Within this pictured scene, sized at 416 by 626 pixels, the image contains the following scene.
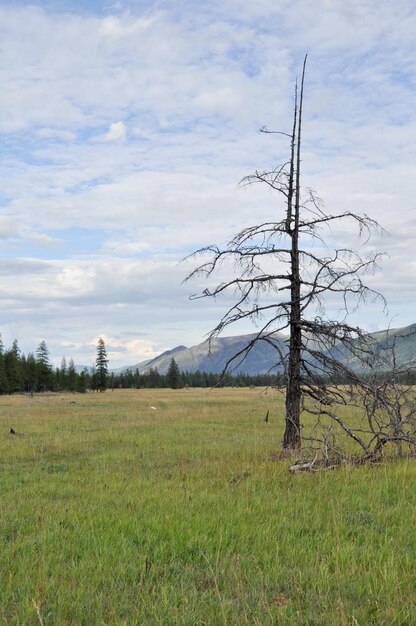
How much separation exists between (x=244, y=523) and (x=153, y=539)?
1.15 m

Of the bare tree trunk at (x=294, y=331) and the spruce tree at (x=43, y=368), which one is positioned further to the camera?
the spruce tree at (x=43, y=368)

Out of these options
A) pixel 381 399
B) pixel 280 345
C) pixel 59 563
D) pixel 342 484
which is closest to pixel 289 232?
pixel 280 345

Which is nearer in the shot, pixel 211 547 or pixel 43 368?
pixel 211 547

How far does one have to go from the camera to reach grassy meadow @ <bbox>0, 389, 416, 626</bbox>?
3.97 metres

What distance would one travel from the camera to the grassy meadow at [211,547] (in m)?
3.97

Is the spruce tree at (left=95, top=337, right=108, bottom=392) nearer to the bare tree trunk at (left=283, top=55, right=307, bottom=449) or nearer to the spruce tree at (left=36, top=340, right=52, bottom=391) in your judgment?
the spruce tree at (left=36, top=340, right=52, bottom=391)

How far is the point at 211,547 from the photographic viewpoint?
545 cm

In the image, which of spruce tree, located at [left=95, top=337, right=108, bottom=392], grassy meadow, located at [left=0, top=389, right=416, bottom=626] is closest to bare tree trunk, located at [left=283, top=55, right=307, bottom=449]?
grassy meadow, located at [left=0, top=389, right=416, bottom=626]

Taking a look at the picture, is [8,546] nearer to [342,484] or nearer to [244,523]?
[244,523]

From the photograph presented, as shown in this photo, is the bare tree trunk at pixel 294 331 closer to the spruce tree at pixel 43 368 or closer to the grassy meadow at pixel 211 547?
the grassy meadow at pixel 211 547

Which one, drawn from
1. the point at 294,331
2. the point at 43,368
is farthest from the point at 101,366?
the point at 294,331

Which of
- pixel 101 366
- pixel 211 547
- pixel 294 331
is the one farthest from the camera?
pixel 101 366

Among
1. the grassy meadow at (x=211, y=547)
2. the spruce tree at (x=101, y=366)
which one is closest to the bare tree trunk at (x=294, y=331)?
the grassy meadow at (x=211, y=547)

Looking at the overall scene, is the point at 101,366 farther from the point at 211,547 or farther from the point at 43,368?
the point at 211,547
